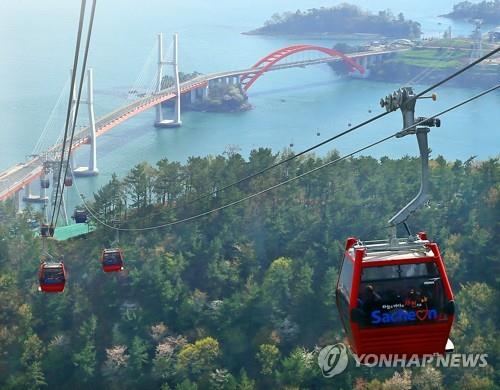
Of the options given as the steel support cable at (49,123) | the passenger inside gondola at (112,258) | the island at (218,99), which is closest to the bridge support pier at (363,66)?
the island at (218,99)

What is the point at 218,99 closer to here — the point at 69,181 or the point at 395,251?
the point at 69,181

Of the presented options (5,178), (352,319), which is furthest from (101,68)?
(352,319)

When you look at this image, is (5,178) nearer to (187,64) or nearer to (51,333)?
(51,333)

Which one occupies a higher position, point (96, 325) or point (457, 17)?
point (457, 17)

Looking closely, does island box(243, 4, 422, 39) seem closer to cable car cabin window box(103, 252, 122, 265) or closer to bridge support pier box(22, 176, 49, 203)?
bridge support pier box(22, 176, 49, 203)

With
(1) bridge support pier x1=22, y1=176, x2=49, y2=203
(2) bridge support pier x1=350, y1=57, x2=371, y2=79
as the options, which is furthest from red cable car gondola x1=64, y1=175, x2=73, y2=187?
(2) bridge support pier x1=350, y1=57, x2=371, y2=79
